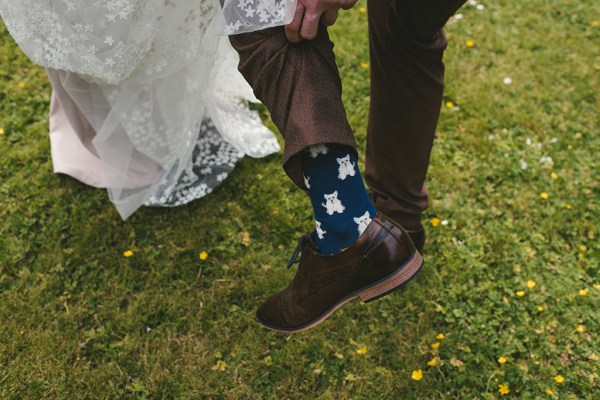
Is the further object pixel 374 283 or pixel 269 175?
pixel 269 175

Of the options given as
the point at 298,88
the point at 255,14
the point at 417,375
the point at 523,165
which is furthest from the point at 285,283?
the point at 523,165

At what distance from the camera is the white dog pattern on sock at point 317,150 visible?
5.04 ft

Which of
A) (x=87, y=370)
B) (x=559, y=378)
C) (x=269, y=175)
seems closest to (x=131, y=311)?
(x=87, y=370)

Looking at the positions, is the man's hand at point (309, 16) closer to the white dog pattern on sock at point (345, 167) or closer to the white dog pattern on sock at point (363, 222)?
the white dog pattern on sock at point (345, 167)

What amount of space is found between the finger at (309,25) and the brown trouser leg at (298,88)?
0.04 m

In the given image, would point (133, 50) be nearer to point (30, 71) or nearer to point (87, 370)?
point (87, 370)

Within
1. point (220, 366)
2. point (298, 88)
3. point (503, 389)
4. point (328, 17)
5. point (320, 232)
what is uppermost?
point (328, 17)

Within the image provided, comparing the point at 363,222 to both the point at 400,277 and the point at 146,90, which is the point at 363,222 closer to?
the point at 400,277

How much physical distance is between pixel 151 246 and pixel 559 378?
1.51 m

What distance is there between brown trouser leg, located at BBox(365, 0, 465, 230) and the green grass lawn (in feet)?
1.21

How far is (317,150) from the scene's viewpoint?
1.54 meters

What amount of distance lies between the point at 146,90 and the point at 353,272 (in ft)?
3.30

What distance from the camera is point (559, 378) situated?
6.77 ft

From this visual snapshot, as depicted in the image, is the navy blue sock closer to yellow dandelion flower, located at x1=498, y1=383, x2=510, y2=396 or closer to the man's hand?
the man's hand
